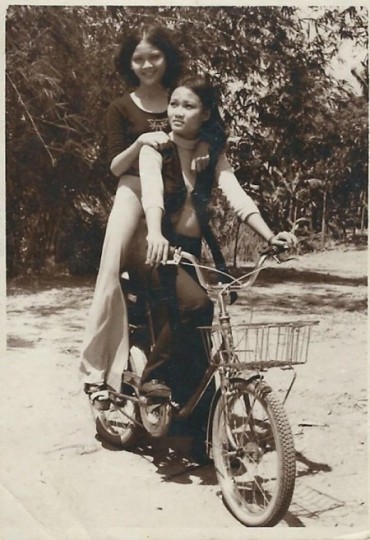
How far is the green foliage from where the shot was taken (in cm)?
284

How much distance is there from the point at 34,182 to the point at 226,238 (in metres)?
0.78

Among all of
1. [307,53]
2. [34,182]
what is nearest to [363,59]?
[307,53]

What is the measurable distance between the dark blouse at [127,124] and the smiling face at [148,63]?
9 centimetres

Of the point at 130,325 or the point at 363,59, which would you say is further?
Answer: the point at 363,59

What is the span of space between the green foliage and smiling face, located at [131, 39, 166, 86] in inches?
3.7

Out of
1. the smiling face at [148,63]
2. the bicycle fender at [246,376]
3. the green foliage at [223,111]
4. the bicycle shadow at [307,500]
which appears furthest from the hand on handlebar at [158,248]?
the bicycle shadow at [307,500]

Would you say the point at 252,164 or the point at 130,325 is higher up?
the point at 252,164

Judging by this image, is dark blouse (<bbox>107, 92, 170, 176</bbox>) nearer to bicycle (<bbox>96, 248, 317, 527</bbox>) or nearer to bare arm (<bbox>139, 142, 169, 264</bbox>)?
bare arm (<bbox>139, 142, 169, 264</bbox>)

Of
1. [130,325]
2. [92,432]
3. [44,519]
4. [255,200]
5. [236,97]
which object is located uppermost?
[236,97]

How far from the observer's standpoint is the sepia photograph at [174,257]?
2.71m

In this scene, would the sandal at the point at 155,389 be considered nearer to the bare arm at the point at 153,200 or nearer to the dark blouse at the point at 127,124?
the bare arm at the point at 153,200

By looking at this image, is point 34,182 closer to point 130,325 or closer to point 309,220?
point 130,325

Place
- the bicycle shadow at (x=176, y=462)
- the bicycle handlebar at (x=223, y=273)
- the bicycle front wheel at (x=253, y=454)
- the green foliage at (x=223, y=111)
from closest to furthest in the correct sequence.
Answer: the bicycle front wheel at (x=253, y=454)
the bicycle handlebar at (x=223, y=273)
the bicycle shadow at (x=176, y=462)
the green foliage at (x=223, y=111)

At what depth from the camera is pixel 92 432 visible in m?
2.81
